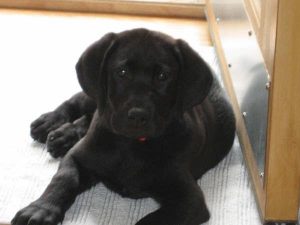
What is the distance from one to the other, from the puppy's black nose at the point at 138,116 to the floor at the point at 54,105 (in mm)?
370

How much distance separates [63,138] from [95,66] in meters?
0.48

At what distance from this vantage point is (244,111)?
2.73 meters

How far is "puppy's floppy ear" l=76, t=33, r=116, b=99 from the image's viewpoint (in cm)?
229

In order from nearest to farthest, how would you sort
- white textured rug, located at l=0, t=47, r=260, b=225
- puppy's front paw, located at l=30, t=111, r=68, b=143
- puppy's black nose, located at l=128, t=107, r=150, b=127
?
puppy's black nose, located at l=128, t=107, r=150, b=127
white textured rug, located at l=0, t=47, r=260, b=225
puppy's front paw, located at l=30, t=111, r=68, b=143

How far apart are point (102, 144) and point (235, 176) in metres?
0.54

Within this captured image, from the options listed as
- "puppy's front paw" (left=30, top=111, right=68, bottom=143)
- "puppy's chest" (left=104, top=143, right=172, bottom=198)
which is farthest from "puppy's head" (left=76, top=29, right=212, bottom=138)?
"puppy's front paw" (left=30, top=111, right=68, bottom=143)

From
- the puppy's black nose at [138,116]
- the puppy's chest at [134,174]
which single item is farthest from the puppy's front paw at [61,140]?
the puppy's black nose at [138,116]

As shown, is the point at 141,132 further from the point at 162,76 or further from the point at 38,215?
the point at 38,215

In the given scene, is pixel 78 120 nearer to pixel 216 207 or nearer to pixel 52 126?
pixel 52 126

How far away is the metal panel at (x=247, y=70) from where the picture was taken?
2.36 metres

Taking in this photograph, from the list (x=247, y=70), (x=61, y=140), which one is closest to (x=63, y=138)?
(x=61, y=140)

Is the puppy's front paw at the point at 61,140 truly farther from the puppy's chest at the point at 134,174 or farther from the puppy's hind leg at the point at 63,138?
the puppy's chest at the point at 134,174

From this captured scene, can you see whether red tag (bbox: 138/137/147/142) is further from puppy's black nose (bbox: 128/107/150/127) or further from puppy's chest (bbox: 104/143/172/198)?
puppy's black nose (bbox: 128/107/150/127)

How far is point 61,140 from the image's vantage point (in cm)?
267
